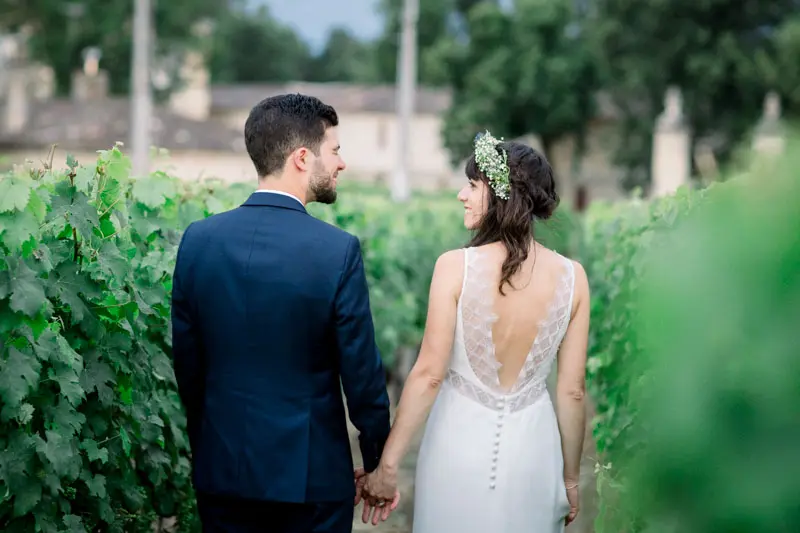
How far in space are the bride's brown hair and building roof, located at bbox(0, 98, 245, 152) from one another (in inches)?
2281

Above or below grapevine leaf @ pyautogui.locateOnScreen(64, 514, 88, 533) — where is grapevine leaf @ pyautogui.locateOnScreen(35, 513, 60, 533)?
above

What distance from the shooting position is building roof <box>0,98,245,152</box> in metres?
62.5

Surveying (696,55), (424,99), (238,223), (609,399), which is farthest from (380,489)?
(424,99)

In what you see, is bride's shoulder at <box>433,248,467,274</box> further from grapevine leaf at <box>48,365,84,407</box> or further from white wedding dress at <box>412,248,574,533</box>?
grapevine leaf at <box>48,365,84,407</box>

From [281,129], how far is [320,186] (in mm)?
231

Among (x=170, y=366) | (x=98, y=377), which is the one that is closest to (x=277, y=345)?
(x=98, y=377)

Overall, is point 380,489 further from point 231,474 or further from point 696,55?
point 696,55

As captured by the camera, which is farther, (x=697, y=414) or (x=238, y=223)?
(x=238, y=223)

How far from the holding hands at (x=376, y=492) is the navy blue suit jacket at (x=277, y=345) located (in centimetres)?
28

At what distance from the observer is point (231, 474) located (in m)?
3.78

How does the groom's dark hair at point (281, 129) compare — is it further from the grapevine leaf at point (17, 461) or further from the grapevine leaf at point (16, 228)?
the grapevine leaf at point (17, 461)

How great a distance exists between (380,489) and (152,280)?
1481 millimetres

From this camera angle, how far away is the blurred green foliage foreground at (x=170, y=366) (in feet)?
7.06

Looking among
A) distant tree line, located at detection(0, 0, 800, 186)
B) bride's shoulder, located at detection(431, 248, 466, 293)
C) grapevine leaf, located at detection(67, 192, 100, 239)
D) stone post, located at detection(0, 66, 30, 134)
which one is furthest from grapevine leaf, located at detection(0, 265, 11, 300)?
stone post, located at detection(0, 66, 30, 134)
